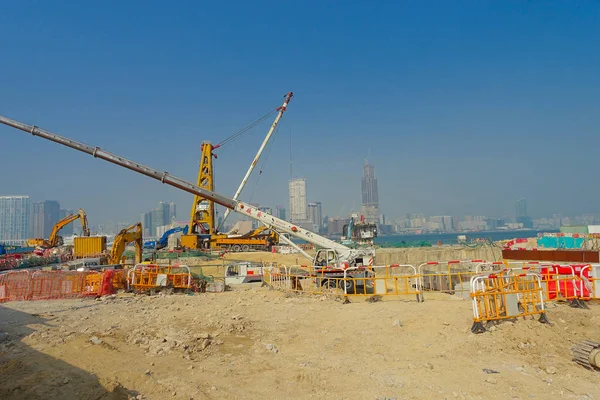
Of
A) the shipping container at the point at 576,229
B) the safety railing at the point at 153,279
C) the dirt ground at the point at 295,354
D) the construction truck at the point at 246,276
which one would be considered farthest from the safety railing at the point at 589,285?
the shipping container at the point at 576,229

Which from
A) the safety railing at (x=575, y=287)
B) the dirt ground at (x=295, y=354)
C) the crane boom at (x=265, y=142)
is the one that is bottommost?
the dirt ground at (x=295, y=354)

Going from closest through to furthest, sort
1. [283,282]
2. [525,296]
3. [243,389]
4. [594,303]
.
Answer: [243,389]
[525,296]
[594,303]
[283,282]

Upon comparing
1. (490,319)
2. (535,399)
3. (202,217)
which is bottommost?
(535,399)

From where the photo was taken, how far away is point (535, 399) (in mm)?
6141

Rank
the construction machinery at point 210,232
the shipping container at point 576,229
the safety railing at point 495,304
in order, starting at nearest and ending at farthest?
the safety railing at point 495,304 < the construction machinery at point 210,232 < the shipping container at point 576,229

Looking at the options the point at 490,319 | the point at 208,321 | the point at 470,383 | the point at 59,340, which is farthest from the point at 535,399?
the point at 59,340

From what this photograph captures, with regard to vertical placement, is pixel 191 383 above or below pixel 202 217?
below

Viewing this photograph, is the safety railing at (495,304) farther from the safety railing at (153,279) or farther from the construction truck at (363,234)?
the construction truck at (363,234)

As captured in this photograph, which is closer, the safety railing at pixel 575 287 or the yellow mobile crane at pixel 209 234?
the safety railing at pixel 575 287

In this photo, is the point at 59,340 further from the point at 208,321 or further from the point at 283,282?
the point at 283,282

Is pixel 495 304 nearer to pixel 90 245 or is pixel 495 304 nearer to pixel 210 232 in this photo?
pixel 90 245

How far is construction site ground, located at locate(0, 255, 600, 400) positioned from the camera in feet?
21.2

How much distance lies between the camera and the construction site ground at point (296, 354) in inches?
255

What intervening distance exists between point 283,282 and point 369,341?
906 cm
